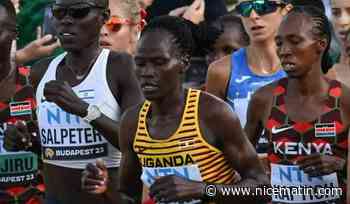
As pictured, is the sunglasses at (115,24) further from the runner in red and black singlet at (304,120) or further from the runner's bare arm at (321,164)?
the runner's bare arm at (321,164)

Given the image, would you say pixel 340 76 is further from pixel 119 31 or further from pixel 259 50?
pixel 119 31

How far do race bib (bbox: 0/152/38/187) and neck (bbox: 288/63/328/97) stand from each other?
1727mm

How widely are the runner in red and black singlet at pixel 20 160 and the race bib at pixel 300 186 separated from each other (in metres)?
1.62

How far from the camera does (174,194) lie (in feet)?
17.6

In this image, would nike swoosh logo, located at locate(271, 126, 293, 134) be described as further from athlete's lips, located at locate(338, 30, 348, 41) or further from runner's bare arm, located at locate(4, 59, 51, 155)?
athlete's lips, located at locate(338, 30, 348, 41)

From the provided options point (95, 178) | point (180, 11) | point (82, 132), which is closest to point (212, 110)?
point (95, 178)

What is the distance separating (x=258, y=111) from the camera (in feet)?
21.9

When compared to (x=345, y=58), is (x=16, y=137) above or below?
below

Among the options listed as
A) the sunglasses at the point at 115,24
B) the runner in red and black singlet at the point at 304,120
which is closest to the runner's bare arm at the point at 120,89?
the runner in red and black singlet at the point at 304,120

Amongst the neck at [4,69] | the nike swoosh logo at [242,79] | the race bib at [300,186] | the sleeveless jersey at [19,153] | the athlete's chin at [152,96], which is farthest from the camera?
the nike swoosh logo at [242,79]

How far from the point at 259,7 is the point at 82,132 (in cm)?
205

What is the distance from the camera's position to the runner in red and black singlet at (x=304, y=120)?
6258mm

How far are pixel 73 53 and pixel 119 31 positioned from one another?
145cm

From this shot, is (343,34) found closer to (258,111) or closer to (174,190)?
(258,111)
